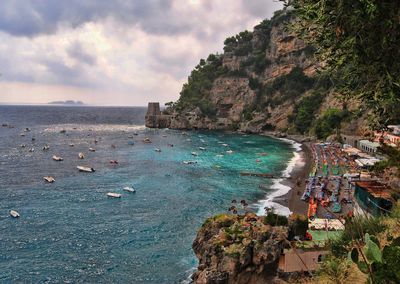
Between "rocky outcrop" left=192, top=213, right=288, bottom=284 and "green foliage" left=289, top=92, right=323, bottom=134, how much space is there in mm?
87900

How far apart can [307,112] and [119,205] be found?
77.6 metres

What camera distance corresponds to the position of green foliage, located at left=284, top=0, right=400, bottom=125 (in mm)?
10016

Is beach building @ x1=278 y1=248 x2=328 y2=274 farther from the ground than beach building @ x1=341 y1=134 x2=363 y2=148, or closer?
closer

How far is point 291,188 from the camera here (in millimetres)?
49844

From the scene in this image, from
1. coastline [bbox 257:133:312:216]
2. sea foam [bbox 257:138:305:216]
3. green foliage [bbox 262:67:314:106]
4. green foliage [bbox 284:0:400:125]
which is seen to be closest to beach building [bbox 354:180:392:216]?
green foliage [bbox 284:0:400:125]

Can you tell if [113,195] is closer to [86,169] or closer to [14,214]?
[14,214]

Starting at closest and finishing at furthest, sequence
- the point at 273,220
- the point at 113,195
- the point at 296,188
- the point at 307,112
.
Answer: the point at 273,220 → the point at 113,195 → the point at 296,188 → the point at 307,112

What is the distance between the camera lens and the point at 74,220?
123 feet

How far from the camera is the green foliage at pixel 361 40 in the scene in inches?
394

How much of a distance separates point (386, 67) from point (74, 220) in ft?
111

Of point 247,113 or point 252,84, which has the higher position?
point 252,84

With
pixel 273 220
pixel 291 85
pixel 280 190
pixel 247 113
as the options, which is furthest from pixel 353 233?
pixel 247 113

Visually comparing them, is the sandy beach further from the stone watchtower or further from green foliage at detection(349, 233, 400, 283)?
the stone watchtower

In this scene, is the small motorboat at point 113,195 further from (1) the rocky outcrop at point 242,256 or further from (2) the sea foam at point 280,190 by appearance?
(1) the rocky outcrop at point 242,256
